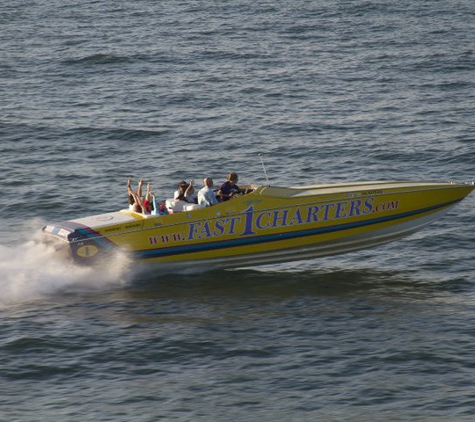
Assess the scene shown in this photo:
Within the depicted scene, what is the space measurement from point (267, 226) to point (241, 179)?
1026 centimetres

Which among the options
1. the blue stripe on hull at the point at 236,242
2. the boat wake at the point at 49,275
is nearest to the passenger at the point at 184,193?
the blue stripe on hull at the point at 236,242

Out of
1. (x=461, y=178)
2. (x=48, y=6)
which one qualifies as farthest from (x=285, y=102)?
(x=48, y=6)

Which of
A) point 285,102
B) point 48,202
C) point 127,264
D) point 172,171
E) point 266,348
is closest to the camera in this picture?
point 266,348

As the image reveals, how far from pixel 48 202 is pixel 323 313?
12012mm

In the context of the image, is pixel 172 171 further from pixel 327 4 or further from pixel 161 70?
pixel 327 4

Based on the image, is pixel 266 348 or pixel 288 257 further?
pixel 288 257

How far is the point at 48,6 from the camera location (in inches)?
2729

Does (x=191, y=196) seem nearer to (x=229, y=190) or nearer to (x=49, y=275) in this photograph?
(x=229, y=190)

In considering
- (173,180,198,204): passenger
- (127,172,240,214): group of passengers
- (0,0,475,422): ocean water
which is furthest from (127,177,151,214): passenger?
(0,0,475,422): ocean water

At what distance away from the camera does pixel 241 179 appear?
113ft

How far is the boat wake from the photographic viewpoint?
79.8 feet

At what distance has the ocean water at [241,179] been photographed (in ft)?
63.8

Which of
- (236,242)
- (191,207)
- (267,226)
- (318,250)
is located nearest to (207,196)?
(191,207)

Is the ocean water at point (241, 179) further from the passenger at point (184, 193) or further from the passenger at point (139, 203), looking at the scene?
the passenger at point (184, 193)
